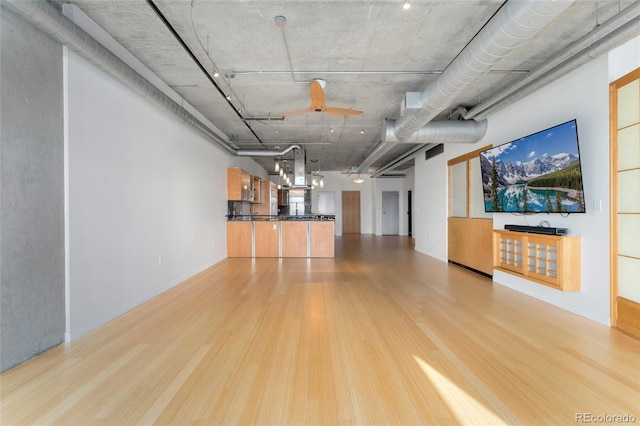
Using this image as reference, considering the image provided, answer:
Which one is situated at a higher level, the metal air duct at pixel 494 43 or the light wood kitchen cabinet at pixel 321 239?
the metal air duct at pixel 494 43

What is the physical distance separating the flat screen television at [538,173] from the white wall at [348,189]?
944cm

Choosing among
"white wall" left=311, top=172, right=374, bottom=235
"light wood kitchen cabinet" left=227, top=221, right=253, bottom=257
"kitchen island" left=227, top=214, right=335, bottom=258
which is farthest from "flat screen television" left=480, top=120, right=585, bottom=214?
"white wall" left=311, top=172, right=374, bottom=235

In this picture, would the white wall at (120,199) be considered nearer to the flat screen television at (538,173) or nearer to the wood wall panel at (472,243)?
the flat screen television at (538,173)

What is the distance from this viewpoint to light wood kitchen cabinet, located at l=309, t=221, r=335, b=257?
311 inches

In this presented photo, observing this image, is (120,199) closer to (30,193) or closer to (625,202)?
(30,193)

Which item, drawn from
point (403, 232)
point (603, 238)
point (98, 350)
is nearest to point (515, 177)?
point (603, 238)

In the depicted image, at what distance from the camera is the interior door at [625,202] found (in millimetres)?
2877

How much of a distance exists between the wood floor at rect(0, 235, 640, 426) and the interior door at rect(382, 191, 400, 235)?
1011 centimetres

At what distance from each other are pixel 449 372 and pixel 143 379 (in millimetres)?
2302

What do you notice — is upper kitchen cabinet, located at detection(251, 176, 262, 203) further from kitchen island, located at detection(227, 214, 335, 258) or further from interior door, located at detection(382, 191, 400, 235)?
interior door, located at detection(382, 191, 400, 235)

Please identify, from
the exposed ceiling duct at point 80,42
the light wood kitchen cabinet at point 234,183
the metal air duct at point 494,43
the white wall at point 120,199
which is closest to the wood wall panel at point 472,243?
the metal air duct at point 494,43

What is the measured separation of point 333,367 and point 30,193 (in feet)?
9.46

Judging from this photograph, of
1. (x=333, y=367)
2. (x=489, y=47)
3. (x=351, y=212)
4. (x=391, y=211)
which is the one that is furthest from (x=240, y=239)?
(x=391, y=211)

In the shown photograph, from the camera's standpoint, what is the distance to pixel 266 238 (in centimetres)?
788
